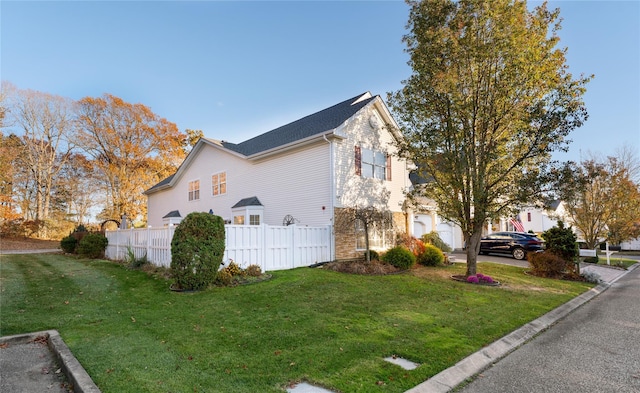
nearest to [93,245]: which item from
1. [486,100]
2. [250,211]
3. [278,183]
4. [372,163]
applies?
[250,211]

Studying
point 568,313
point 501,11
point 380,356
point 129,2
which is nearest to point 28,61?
point 129,2

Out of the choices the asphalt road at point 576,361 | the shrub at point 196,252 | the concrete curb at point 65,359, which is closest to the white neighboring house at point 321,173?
the shrub at point 196,252

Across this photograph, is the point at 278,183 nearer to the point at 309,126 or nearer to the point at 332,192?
the point at 309,126

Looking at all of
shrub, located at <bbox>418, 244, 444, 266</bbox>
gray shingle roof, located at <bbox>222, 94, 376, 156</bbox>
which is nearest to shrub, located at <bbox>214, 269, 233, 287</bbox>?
gray shingle roof, located at <bbox>222, 94, 376, 156</bbox>

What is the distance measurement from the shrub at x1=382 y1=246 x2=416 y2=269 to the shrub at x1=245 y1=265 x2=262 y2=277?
5.28 m

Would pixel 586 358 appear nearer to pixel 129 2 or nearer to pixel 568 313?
pixel 568 313

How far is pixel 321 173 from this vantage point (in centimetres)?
1378

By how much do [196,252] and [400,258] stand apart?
776 centimetres

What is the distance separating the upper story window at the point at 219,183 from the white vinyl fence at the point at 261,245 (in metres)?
6.19

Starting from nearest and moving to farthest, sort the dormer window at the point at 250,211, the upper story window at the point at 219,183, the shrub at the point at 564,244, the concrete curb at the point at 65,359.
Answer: the concrete curb at the point at 65,359
the shrub at the point at 564,244
the dormer window at the point at 250,211
the upper story window at the point at 219,183

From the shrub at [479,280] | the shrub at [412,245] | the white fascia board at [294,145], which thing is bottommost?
the shrub at [479,280]

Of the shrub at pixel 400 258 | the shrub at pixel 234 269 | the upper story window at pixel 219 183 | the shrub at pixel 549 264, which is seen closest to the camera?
the shrub at pixel 234 269

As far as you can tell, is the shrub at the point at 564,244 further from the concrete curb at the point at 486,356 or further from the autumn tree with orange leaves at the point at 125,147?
the autumn tree with orange leaves at the point at 125,147

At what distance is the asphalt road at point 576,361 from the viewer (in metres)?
3.87
